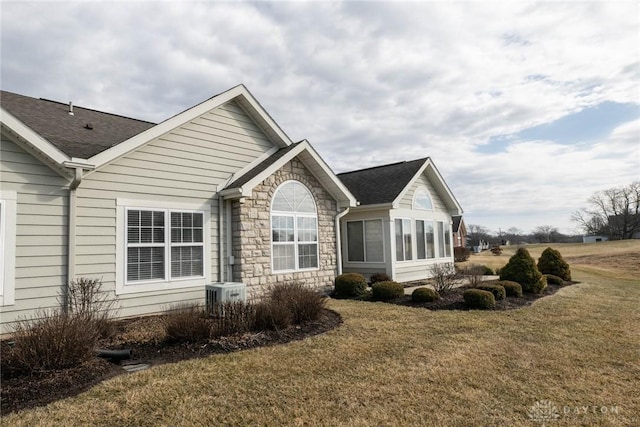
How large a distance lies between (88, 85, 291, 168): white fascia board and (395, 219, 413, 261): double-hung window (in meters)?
5.98

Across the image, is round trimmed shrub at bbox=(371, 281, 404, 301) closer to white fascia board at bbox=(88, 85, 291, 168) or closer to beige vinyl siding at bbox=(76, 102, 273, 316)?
beige vinyl siding at bbox=(76, 102, 273, 316)

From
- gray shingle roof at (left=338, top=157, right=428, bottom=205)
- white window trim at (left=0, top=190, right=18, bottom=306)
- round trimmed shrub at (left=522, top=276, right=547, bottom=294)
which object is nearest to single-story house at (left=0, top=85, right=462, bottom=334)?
white window trim at (left=0, top=190, right=18, bottom=306)

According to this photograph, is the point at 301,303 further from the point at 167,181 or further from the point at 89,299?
the point at 167,181

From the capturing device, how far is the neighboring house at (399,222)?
14.5m

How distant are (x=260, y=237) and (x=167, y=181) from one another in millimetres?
2782

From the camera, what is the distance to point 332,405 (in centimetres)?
412

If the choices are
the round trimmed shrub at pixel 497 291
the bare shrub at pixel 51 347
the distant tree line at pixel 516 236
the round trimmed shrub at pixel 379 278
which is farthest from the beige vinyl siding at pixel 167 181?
the distant tree line at pixel 516 236

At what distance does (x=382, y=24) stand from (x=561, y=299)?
9.34 metres

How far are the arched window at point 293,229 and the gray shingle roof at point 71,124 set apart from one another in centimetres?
432

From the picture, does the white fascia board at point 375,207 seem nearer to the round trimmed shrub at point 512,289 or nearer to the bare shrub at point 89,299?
the round trimmed shrub at point 512,289

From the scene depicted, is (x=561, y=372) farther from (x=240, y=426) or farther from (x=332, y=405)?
(x=240, y=426)

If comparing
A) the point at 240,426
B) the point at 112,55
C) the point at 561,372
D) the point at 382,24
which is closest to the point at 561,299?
the point at 561,372

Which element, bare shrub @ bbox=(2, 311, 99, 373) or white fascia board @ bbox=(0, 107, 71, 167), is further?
white fascia board @ bbox=(0, 107, 71, 167)

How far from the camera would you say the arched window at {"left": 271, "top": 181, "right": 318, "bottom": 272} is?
1093 centimetres
